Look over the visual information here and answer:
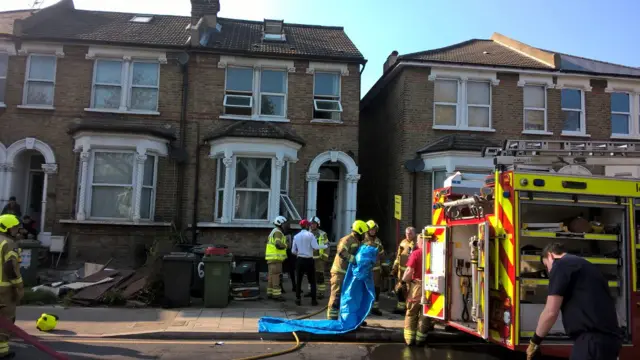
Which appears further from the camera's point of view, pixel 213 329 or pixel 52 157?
pixel 52 157

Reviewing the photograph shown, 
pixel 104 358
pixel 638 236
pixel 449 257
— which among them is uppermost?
pixel 638 236

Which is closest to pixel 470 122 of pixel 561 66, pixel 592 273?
pixel 561 66

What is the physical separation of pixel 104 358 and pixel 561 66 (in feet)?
49.1

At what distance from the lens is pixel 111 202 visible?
12.9m

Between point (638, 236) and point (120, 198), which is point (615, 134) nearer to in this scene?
point (638, 236)

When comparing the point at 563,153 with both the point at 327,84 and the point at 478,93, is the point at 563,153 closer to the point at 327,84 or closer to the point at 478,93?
the point at 478,93

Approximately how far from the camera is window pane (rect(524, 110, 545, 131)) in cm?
1466

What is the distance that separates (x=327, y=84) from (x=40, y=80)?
26.8 ft

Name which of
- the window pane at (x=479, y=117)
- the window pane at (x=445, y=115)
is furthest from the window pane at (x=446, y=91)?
the window pane at (x=479, y=117)

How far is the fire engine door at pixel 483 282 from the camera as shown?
17.7 ft

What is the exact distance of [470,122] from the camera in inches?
570

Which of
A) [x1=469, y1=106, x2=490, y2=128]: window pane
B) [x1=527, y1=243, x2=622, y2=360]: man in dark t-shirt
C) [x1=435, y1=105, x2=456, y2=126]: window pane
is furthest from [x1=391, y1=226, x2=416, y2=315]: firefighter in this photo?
[x1=469, y1=106, x2=490, y2=128]: window pane

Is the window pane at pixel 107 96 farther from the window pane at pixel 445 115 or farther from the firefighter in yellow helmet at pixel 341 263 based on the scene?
the window pane at pixel 445 115

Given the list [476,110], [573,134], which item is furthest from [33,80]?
[573,134]
